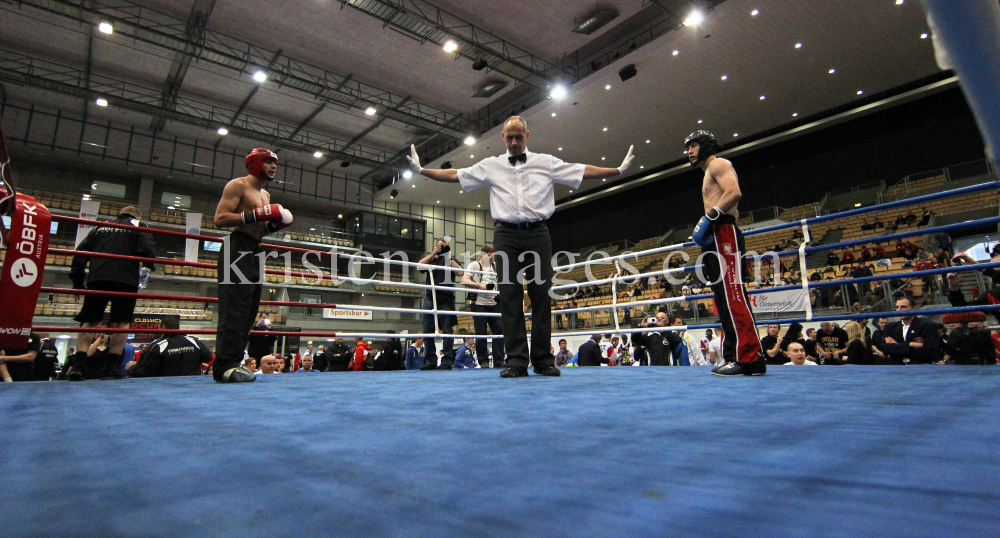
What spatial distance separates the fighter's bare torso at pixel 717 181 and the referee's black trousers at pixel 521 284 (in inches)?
37.4

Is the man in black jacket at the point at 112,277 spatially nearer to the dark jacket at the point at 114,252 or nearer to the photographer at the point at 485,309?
the dark jacket at the point at 114,252

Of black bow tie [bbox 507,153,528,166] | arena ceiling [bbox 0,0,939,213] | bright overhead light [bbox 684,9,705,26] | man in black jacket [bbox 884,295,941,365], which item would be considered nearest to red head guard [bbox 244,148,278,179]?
black bow tie [bbox 507,153,528,166]

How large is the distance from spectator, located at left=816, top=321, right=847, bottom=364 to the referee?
12.9 feet

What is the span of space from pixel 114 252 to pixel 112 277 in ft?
0.65

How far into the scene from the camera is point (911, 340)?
4.17 metres

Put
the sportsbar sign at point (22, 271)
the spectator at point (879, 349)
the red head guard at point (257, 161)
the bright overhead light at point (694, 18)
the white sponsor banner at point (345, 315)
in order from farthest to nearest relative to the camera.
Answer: the white sponsor banner at point (345, 315)
the bright overhead light at point (694, 18)
the spectator at point (879, 349)
the red head guard at point (257, 161)
the sportsbar sign at point (22, 271)

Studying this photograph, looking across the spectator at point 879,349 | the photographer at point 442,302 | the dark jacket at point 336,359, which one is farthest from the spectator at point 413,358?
the spectator at point 879,349

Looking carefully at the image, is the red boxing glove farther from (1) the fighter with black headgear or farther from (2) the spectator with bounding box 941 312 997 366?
(2) the spectator with bounding box 941 312 997 366

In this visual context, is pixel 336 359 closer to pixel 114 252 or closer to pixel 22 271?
pixel 114 252

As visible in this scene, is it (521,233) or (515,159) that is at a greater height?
(515,159)

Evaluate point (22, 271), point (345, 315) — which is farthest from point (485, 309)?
point (345, 315)

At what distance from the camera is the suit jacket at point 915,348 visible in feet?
13.3

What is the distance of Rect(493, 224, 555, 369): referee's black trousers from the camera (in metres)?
2.82

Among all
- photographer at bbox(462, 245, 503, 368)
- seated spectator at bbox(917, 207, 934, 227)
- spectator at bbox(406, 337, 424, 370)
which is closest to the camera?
photographer at bbox(462, 245, 503, 368)
